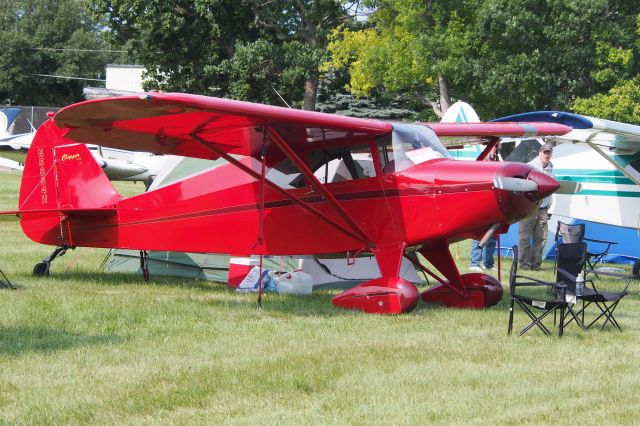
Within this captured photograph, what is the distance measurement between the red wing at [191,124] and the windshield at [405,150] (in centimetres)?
16

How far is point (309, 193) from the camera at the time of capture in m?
10.2

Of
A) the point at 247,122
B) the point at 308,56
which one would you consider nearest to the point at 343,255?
the point at 247,122

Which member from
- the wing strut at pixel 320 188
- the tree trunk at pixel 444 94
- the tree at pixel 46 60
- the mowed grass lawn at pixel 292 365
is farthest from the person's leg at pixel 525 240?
the tree at pixel 46 60

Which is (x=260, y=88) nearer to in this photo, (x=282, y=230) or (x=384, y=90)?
(x=384, y=90)

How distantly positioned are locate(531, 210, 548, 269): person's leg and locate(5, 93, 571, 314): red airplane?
301 centimetres

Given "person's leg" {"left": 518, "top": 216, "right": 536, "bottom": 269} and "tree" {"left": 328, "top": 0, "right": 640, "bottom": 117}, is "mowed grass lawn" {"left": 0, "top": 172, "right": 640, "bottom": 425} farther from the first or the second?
"tree" {"left": 328, "top": 0, "right": 640, "bottom": 117}

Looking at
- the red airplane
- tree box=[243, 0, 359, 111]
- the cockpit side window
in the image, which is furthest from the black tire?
tree box=[243, 0, 359, 111]

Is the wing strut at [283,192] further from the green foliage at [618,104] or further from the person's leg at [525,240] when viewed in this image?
the green foliage at [618,104]

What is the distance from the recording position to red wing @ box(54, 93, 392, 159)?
8.38 metres

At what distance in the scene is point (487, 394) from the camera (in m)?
5.85

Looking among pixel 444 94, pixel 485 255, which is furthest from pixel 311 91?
pixel 485 255

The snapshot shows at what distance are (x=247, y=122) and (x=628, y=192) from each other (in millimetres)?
8461

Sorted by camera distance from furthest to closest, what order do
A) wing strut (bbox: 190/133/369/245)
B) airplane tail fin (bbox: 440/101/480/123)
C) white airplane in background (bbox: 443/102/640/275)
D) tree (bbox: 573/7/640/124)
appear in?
tree (bbox: 573/7/640/124) → airplane tail fin (bbox: 440/101/480/123) → white airplane in background (bbox: 443/102/640/275) → wing strut (bbox: 190/133/369/245)

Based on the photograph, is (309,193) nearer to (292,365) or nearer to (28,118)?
(292,365)
